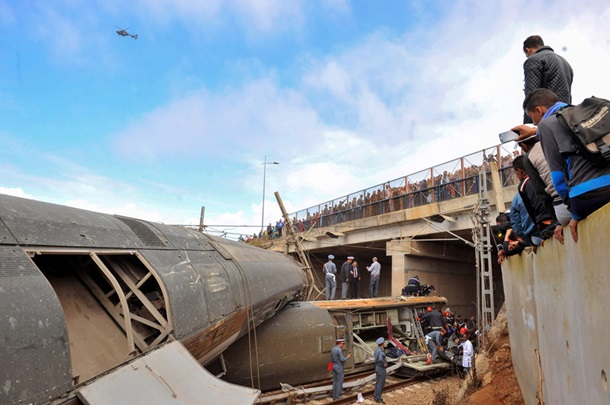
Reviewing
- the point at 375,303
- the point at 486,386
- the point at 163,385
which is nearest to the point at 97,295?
the point at 163,385

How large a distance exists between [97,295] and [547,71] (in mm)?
6034

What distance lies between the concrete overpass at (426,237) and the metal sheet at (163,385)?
1318 cm

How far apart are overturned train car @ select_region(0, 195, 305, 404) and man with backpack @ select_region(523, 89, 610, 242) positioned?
3805 millimetres

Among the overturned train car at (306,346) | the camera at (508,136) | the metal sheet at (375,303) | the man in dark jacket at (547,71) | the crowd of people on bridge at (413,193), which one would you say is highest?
the crowd of people on bridge at (413,193)

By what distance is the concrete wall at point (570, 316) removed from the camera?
2451mm

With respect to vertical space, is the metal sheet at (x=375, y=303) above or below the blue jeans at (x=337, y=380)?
above

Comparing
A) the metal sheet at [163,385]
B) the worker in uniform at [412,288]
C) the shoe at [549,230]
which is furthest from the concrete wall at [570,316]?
the worker in uniform at [412,288]

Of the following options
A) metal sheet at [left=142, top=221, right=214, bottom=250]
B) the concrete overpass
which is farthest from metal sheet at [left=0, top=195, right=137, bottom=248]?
the concrete overpass

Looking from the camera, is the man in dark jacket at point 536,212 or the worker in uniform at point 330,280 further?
the worker in uniform at point 330,280

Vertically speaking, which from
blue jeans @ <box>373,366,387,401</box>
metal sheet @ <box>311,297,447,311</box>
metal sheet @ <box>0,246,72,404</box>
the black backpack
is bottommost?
blue jeans @ <box>373,366,387,401</box>

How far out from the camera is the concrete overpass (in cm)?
1884

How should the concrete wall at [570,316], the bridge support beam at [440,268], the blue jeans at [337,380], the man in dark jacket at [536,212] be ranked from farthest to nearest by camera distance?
the bridge support beam at [440,268], the blue jeans at [337,380], the man in dark jacket at [536,212], the concrete wall at [570,316]

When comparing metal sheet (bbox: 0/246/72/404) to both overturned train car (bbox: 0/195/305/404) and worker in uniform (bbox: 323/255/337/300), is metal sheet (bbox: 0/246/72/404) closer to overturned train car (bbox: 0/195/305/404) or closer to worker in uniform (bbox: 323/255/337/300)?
overturned train car (bbox: 0/195/305/404)

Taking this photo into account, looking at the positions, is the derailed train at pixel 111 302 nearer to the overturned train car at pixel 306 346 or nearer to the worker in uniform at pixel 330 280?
the overturned train car at pixel 306 346
